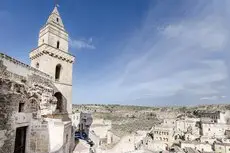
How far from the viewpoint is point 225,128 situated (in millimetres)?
39406

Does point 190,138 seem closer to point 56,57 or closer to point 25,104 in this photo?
point 56,57

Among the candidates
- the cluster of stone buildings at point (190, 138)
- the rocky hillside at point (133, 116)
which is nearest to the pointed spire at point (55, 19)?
the cluster of stone buildings at point (190, 138)

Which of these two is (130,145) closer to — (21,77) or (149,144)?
(149,144)

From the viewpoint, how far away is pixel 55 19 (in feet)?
63.6

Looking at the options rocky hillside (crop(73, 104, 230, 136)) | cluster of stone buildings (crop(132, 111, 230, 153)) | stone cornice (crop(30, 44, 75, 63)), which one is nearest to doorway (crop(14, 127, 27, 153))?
stone cornice (crop(30, 44, 75, 63))

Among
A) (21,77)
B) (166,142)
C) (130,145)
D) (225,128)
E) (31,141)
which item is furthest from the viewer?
(225,128)

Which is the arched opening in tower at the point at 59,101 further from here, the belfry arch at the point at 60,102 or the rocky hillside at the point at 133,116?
the rocky hillside at the point at 133,116

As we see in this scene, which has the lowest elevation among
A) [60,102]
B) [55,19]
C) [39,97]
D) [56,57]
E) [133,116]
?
[133,116]

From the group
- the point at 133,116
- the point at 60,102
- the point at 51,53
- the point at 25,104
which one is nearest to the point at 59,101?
the point at 60,102

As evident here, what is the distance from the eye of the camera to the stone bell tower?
55.7 feet

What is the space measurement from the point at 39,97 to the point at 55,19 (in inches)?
376

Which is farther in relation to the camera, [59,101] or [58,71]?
[58,71]

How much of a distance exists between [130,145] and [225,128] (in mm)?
23191

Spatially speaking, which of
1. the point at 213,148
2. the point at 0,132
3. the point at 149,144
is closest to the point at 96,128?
the point at 149,144
